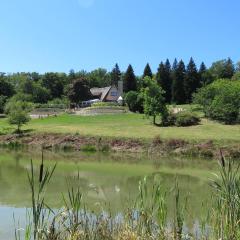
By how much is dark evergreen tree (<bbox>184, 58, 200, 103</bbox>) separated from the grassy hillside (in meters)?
23.0

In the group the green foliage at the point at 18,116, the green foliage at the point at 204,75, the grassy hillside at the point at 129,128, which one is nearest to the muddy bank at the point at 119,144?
the grassy hillside at the point at 129,128

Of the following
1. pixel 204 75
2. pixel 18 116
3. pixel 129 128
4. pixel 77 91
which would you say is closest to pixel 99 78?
pixel 77 91

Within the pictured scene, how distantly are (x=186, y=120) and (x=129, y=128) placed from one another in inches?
270

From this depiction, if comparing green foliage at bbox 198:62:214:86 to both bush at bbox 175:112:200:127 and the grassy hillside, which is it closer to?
the grassy hillside

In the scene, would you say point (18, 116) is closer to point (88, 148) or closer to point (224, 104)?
point (88, 148)

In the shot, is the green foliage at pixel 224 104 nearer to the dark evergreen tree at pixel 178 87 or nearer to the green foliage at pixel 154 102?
the green foliage at pixel 154 102

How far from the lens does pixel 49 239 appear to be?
763cm

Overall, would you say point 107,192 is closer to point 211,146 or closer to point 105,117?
point 211,146

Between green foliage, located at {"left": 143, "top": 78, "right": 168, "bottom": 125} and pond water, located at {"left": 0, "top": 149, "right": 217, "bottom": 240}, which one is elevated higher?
green foliage, located at {"left": 143, "top": 78, "right": 168, "bottom": 125}

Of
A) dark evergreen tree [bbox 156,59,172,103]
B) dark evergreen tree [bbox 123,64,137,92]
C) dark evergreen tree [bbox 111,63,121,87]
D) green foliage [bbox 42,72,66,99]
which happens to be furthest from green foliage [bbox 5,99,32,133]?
dark evergreen tree [bbox 111,63,121,87]

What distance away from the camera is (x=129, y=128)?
5884 centimetres

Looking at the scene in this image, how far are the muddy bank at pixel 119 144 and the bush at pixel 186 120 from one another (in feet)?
34.7

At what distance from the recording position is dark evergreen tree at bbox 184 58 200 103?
92.9 m

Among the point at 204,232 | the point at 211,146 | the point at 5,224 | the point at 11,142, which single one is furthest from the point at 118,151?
the point at 204,232
